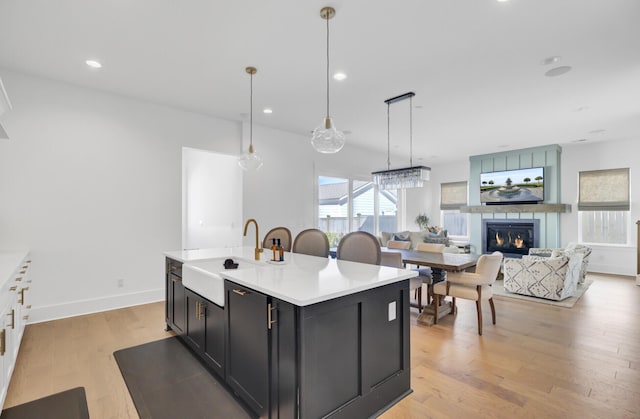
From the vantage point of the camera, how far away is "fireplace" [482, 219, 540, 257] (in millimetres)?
7062

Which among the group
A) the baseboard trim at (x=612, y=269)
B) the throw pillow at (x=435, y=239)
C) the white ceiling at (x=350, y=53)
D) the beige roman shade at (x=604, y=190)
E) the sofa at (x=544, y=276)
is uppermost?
the white ceiling at (x=350, y=53)

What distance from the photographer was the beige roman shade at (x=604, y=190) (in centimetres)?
639

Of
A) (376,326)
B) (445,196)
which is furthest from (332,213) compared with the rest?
(376,326)

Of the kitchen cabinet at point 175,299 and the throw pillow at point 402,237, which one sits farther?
the throw pillow at point 402,237

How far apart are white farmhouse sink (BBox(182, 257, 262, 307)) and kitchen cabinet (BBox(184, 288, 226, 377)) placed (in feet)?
0.22

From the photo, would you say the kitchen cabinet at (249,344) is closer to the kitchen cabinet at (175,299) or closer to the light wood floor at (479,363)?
the light wood floor at (479,363)

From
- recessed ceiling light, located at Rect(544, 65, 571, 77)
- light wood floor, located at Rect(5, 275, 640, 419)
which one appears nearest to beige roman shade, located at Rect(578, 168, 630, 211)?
light wood floor, located at Rect(5, 275, 640, 419)

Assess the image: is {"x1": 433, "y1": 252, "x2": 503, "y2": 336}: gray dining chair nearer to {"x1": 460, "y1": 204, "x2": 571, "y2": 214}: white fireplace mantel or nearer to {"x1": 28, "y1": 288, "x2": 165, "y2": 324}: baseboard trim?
{"x1": 28, "y1": 288, "x2": 165, "y2": 324}: baseboard trim

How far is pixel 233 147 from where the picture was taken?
203 inches

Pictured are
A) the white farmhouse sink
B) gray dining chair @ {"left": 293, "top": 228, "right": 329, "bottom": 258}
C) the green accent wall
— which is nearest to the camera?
the white farmhouse sink

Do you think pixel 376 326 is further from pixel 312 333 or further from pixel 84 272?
pixel 84 272

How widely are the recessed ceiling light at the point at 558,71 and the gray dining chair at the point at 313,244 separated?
297 cm

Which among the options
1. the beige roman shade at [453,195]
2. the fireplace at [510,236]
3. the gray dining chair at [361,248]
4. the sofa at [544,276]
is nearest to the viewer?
the gray dining chair at [361,248]

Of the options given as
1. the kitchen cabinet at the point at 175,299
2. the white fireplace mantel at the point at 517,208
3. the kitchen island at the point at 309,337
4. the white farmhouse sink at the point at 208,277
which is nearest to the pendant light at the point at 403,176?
the kitchen island at the point at 309,337
